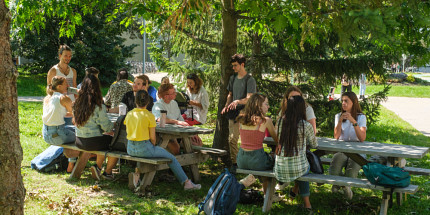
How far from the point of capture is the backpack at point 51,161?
7.12m

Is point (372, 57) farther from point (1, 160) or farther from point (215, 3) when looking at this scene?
point (1, 160)

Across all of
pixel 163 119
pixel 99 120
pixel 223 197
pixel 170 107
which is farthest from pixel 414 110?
pixel 223 197

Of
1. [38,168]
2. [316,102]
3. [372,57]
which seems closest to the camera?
[38,168]

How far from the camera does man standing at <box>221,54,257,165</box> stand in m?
6.94

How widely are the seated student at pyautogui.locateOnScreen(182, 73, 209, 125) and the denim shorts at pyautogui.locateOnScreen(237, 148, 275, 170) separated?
8.00ft

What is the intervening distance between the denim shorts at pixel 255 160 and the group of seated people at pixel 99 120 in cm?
104

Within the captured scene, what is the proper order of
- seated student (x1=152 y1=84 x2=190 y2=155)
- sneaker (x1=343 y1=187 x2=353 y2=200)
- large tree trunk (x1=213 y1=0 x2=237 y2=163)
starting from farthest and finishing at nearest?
large tree trunk (x1=213 y1=0 x2=237 y2=163)
seated student (x1=152 y1=84 x2=190 y2=155)
sneaker (x1=343 y1=187 x2=353 y2=200)

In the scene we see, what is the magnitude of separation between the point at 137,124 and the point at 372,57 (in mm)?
5717

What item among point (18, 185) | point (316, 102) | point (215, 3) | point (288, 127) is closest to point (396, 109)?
point (316, 102)

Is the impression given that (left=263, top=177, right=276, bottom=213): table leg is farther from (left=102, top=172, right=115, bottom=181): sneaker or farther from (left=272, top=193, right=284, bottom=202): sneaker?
(left=102, top=172, right=115, bottom=181): sneaker

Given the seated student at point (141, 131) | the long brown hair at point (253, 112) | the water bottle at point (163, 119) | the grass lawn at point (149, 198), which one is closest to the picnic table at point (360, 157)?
the grass lawn at point (149, 198)

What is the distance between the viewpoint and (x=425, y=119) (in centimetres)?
1569

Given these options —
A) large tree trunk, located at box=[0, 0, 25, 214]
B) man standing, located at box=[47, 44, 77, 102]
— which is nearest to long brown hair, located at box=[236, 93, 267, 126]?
large tree trunk, located at box=[0, 0, 25, 214]

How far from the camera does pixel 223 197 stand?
518 cm
